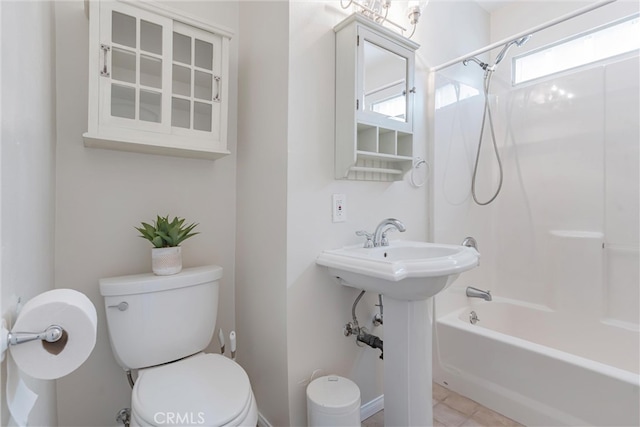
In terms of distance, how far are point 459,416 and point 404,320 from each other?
75 centimetres

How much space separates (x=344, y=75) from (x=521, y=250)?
5.97 feet

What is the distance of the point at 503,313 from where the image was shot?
2170 millimetres

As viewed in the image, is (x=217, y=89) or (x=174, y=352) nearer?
(x=174, y=352)

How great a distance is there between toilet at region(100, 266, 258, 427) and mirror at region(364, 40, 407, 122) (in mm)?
1086

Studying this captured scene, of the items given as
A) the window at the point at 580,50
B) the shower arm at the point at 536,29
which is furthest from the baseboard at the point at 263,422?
the window at the point at 580,50

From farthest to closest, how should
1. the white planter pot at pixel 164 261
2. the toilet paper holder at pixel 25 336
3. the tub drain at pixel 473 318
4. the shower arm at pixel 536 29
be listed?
the tub drain at pixel 473 318 → the shower arm at pixel 536 29 → the white planter pot at pixel 164 261 → the toilet paper holder at pixel 25 336

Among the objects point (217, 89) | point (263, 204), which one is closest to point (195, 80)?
point (217, 89)

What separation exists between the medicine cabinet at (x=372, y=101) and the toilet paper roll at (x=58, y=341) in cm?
106

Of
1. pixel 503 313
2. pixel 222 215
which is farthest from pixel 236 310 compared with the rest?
pixel 503 313

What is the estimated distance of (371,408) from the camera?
1.57 m

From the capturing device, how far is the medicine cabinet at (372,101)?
1354 mm

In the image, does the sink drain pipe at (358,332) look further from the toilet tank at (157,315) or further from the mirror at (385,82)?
the mirror at (385,82)

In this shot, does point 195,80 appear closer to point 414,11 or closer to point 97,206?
point 97,206

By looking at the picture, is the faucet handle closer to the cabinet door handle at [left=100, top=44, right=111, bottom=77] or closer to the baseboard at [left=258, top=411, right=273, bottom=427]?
the baseboard at [left=258, top=411, right=273, bottom=427]
